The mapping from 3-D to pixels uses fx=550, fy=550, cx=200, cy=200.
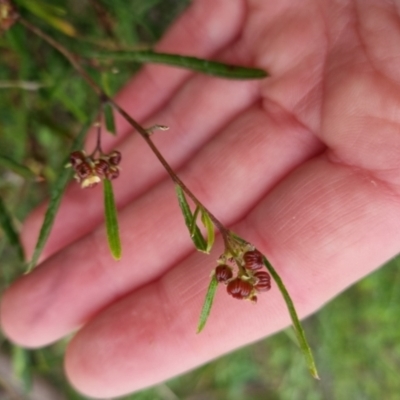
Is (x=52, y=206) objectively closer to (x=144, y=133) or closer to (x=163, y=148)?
(x=144, y=133)

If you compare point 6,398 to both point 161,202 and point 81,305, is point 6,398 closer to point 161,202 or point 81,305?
point 81,305

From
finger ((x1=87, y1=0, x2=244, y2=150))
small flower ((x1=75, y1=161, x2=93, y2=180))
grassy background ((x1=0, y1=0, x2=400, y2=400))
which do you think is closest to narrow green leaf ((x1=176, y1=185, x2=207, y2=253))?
small flower ((x1=75, y1=161, x2=93, y2=180))

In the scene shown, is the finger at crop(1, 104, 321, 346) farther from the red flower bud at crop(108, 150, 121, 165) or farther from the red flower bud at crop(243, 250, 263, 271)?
the red flower bud at crop(243, 250, 263, 271)

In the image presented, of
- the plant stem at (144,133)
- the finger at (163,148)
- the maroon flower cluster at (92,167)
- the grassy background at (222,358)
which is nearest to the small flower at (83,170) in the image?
the maroon flower cluster at (92,167)

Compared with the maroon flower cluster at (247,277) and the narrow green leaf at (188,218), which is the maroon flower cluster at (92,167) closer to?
the narrow green leaf at (188,218)

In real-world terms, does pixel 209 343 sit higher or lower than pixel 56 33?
lower

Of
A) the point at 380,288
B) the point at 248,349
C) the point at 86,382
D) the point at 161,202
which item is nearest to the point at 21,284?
the point at 86,382

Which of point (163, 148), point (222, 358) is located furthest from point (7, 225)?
point (222, 358)
